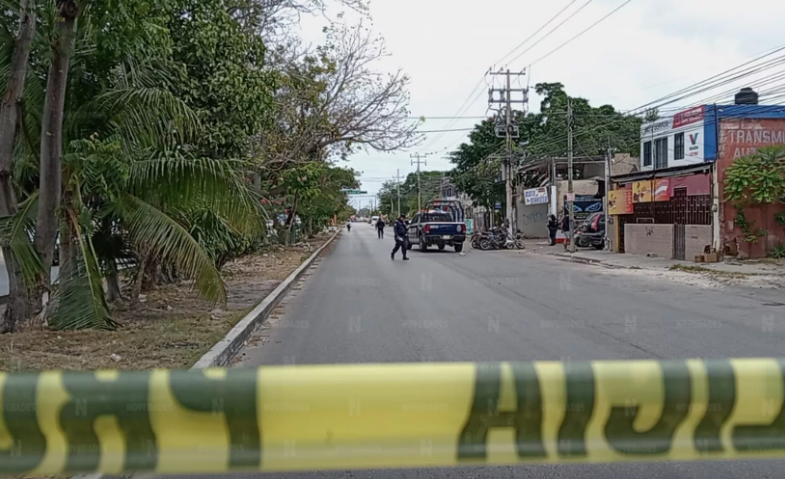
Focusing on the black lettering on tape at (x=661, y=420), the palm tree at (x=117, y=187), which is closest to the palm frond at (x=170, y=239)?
the palm tree at (x=117, y=187)

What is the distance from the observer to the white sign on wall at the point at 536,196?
137 feet

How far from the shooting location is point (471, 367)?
3.06 meters

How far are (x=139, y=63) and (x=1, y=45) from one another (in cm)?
212

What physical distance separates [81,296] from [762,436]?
26.9 feet

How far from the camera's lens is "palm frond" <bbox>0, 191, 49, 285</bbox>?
854 cm

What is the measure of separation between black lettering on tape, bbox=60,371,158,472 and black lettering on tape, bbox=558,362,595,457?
184 centimetres

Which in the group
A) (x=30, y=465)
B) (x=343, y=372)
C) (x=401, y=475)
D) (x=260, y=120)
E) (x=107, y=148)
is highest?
(x=260, y=120)

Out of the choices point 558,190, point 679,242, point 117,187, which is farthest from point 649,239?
point 117,187

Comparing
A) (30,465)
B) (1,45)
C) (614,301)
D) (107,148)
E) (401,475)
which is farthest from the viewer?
(614,301)

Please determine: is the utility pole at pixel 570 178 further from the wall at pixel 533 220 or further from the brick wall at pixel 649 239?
the wall at pixel 533 220

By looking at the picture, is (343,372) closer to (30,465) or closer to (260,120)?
(30,465)

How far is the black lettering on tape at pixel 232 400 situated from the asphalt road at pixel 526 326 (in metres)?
1.58

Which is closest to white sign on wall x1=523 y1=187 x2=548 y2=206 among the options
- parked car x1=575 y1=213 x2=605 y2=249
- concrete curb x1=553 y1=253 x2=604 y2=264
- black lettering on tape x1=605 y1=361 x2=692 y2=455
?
parked car x1=575 y1=213 x2=605 y2=249

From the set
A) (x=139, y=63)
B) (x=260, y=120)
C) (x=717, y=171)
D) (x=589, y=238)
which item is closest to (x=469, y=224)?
(x=589, y=238)
